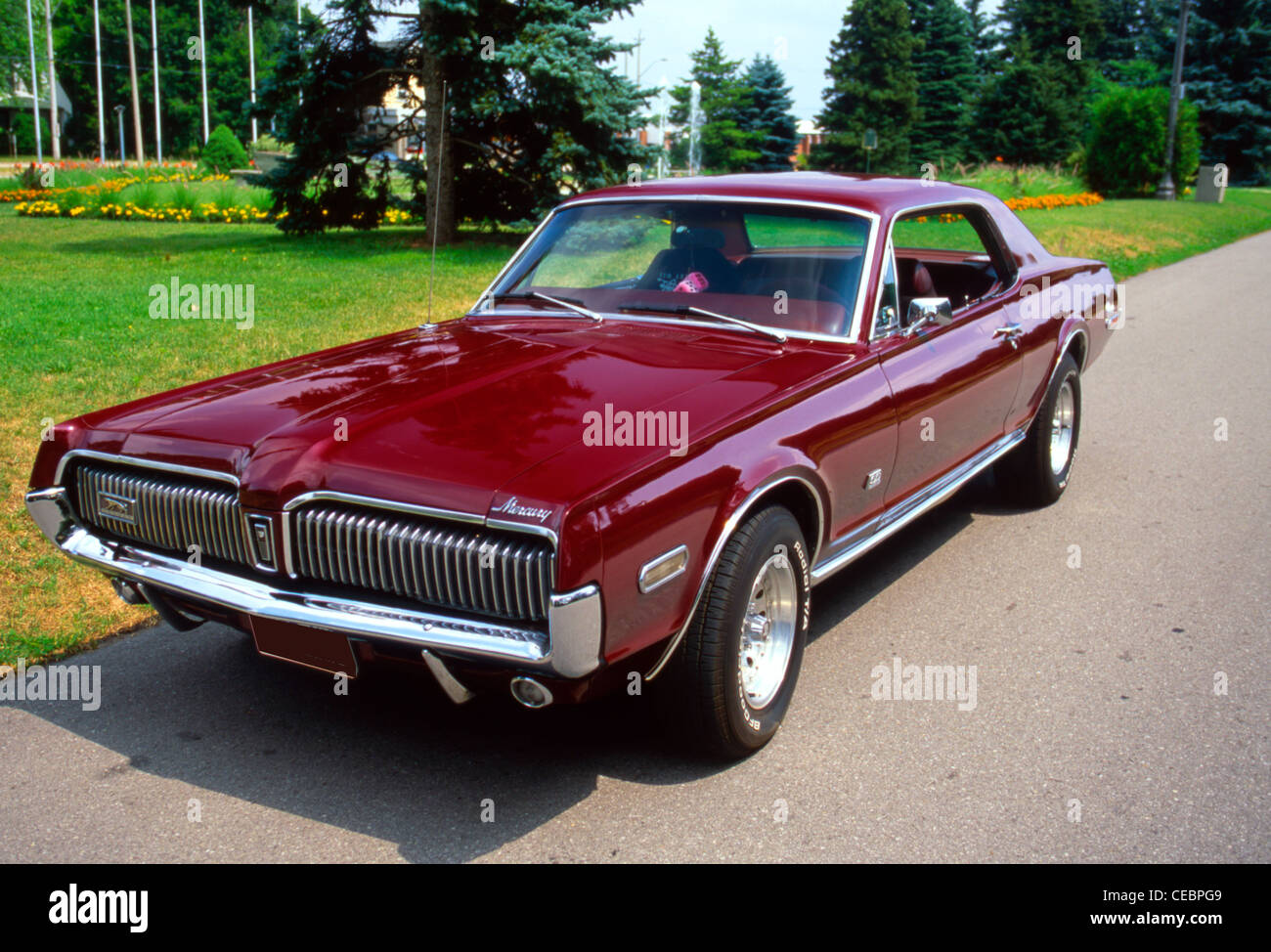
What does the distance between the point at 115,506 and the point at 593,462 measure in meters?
1.66

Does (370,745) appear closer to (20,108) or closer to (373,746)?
(373,746)

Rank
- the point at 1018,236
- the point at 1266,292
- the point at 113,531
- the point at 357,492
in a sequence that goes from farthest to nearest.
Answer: the point at 1266,292, the point at 1018,236, the point at 113,531, the point at 357,492

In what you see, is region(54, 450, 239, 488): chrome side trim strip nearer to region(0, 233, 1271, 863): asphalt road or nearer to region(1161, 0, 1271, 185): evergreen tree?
region(0, 233, 1271, 863): asphalt road

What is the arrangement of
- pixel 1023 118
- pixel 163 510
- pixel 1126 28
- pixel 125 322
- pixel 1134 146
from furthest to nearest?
pixel 1126 28
pixel 1023 118
pixel 1134 146
pixel 125 322
pixel 163 510

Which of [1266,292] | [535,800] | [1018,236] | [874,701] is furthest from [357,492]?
[1266,292]

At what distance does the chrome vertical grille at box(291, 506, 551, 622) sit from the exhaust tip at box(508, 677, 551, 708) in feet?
0.57

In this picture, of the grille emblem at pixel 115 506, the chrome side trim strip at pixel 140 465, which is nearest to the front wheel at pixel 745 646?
the chrome side trim strip at pixel 140 465

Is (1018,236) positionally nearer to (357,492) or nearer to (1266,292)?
(357,492)

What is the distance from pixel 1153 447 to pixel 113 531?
6.54 meters

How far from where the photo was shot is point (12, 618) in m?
4.69

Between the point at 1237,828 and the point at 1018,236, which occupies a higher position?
the point at 1018,236

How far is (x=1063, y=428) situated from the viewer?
21.7 feet

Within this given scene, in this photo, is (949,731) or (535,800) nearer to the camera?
(535,800)

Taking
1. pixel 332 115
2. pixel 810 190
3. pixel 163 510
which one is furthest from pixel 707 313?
pixel 332 115
